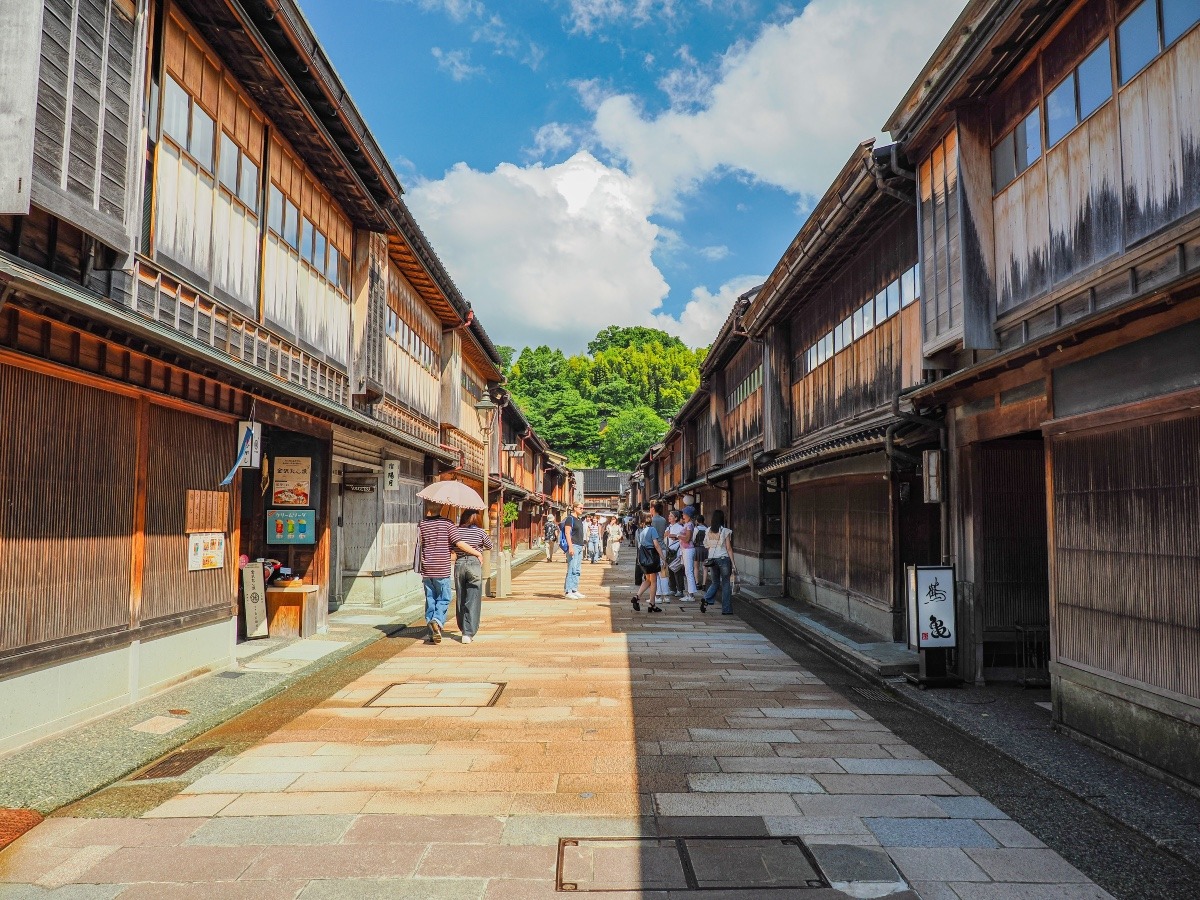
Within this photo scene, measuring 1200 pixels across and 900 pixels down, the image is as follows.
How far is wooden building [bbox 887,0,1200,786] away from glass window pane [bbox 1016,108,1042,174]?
0.03m

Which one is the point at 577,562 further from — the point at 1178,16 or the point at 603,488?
the point at 603,488

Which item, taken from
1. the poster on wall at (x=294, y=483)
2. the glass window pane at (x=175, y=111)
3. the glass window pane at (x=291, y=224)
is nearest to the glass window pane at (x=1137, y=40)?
the glass window pane at (x=175, y=111)

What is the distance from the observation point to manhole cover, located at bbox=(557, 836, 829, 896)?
449 cm

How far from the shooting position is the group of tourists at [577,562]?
1284 centimetres

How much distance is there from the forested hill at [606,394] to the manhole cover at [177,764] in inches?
2635

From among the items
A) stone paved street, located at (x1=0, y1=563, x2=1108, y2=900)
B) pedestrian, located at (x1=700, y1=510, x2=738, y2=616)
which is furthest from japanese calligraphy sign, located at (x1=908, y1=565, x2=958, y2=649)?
pedestrian, located at (x1=700, y1=510, x2=738, y2=616)

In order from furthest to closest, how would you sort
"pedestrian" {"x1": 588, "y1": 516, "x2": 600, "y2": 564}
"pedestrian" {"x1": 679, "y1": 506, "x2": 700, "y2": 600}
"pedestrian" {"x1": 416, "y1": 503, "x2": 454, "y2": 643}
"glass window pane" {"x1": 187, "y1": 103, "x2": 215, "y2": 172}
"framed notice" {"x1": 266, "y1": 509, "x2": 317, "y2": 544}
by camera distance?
"pedestrian" {"x1": 588, "y1": 516, "x2": 600, "y2": 564} → "pedestrian" {"x1": 679, "y1": 506, "x2": 700, "y2": 600} → "framed notice" {"x1": 266, "y1": 509, "x2": 317, "y2": 544} → "pedestrian" {"x1": 416, "y1": 503, "x2": 454, "y2": 643} → "glass window pane" {"x1": 187, "y1": 103, "x2": 215, "y2": 172}

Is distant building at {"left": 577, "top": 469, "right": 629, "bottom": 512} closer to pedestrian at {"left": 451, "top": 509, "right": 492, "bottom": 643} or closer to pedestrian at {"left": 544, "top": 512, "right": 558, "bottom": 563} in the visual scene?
pedestrian at {"left": 544, "top": 512, "right": 558, "bottom": 563}

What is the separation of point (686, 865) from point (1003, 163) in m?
8.56

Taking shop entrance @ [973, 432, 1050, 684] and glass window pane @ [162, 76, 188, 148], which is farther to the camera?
shop entrance @ [973, 432, 1050, 684]

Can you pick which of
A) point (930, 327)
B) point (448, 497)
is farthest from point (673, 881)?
point (448, 497)

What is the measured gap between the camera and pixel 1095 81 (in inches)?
289

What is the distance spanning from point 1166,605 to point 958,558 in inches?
152

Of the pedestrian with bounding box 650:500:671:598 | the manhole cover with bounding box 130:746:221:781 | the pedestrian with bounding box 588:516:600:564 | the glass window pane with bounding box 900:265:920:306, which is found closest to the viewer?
the manhole cover with bounding box 130:746:221:781
